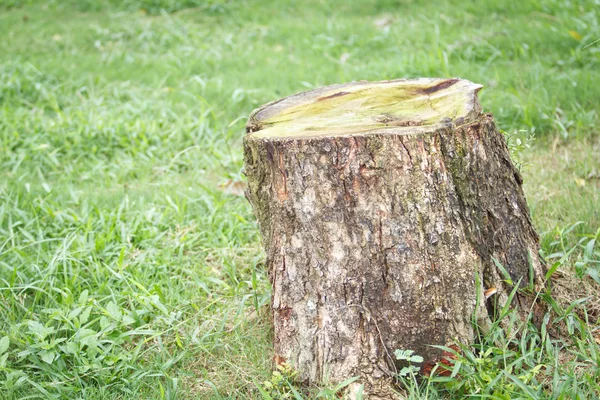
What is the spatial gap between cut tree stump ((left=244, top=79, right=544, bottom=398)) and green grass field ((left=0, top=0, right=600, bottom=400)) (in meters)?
0.16

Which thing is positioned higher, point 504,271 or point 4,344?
point 504,271

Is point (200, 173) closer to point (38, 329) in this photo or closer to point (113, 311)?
point (113, 311)

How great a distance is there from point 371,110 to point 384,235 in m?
0.59

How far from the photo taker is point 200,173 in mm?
4066

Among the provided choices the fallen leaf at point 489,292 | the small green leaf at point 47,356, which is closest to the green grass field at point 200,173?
the small green leaf at point 47,356

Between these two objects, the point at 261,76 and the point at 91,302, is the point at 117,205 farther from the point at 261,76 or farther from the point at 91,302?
the point at 261,76

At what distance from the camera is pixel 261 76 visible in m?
5.43

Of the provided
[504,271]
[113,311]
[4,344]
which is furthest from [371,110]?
[4,344]

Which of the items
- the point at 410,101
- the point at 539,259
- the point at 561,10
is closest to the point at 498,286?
the point at 539,259

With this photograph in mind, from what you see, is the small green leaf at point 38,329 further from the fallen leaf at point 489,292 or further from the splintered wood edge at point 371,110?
the fallen leaf at point 489,292

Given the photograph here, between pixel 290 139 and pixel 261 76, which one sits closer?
pixel 290 139

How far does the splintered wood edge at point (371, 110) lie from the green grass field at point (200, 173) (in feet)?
1.54

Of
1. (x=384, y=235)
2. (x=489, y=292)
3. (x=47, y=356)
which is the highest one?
(x=384, y=235)

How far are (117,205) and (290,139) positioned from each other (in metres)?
1.92
